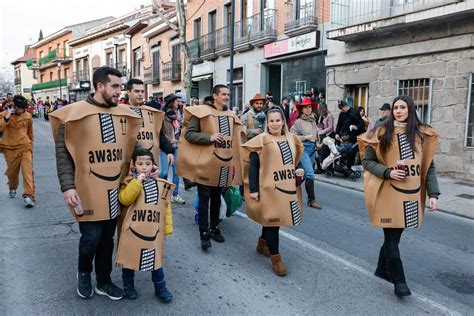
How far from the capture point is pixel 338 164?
10117 millimetres

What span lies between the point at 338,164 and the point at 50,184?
618cm

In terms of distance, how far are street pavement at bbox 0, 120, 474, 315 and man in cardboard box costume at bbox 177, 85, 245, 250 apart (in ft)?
1.85

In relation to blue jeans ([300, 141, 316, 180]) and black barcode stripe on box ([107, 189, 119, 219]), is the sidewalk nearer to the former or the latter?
blue jeans ([300, 141, 316, 180])

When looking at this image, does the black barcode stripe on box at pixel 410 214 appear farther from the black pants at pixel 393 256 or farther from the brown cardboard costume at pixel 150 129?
the brown cardboard costume at pixel 150 129

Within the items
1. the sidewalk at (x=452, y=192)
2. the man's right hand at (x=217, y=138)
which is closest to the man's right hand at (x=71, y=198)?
the man's right hand at (x=217, y=138)

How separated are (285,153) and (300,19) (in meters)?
12.6

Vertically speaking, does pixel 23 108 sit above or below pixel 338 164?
above

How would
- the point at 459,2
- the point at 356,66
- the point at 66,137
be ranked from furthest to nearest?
the point at 356,66
the point at 459,2
the point at 66,137

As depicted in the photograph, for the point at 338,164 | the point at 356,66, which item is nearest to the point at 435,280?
the point at 338,164

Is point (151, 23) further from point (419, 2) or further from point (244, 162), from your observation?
point (244, 162)

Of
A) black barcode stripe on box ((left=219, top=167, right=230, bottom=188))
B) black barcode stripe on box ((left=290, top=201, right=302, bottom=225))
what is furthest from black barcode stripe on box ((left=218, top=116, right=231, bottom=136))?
black barcode stripe on box ((left=290, top=201, right=302, bottom=225))

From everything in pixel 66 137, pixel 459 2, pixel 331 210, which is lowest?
pixel 331 210

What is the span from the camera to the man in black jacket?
1021 cm

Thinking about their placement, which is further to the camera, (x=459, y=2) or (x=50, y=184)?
(x=459, y=2)
